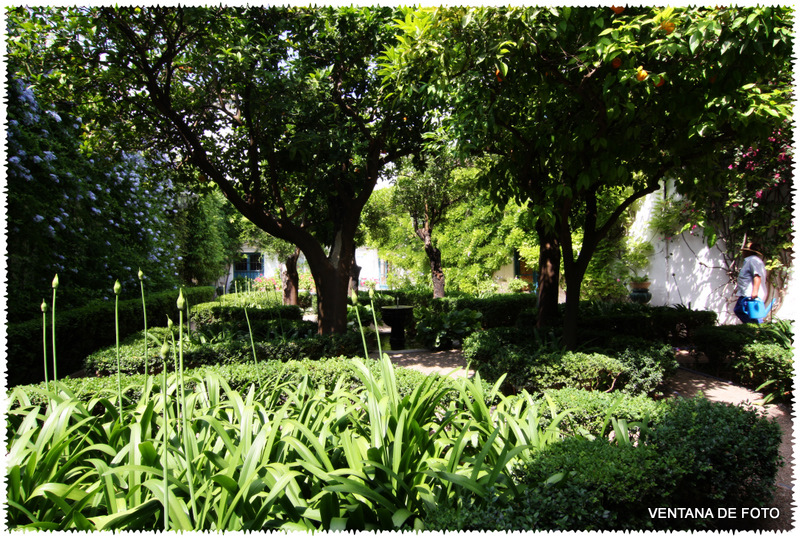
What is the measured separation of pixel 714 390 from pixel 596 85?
3.58 m

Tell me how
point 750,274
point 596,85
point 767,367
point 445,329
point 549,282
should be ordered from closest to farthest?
point 596,85 → point 767,367 → point 750,274 → point 549,282 → point 445,329

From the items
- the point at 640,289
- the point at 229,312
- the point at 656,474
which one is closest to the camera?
the point at 656,474

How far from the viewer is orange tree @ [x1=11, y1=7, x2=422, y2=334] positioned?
4848mm

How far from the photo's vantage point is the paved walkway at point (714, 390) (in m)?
2.37

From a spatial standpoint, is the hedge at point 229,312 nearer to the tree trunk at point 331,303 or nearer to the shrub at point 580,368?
the tree trunk at point 331,303

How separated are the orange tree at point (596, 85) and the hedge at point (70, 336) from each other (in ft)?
13.0

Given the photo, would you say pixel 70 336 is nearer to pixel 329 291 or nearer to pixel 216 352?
pixel 216 352

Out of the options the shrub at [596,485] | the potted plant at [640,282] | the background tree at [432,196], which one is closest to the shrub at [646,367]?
the shrub at [596,485]

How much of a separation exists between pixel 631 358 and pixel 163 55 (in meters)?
6.18

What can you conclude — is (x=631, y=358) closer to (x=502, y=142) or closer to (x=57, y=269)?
(x=502, y=142)

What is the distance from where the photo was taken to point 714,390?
4.73 metres

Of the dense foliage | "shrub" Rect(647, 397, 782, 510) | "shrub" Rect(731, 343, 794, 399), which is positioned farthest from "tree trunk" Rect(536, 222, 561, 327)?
the dense foliage

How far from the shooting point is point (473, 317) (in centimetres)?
801

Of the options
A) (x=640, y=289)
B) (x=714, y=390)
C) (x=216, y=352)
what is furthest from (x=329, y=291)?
(x=640, y=289)
